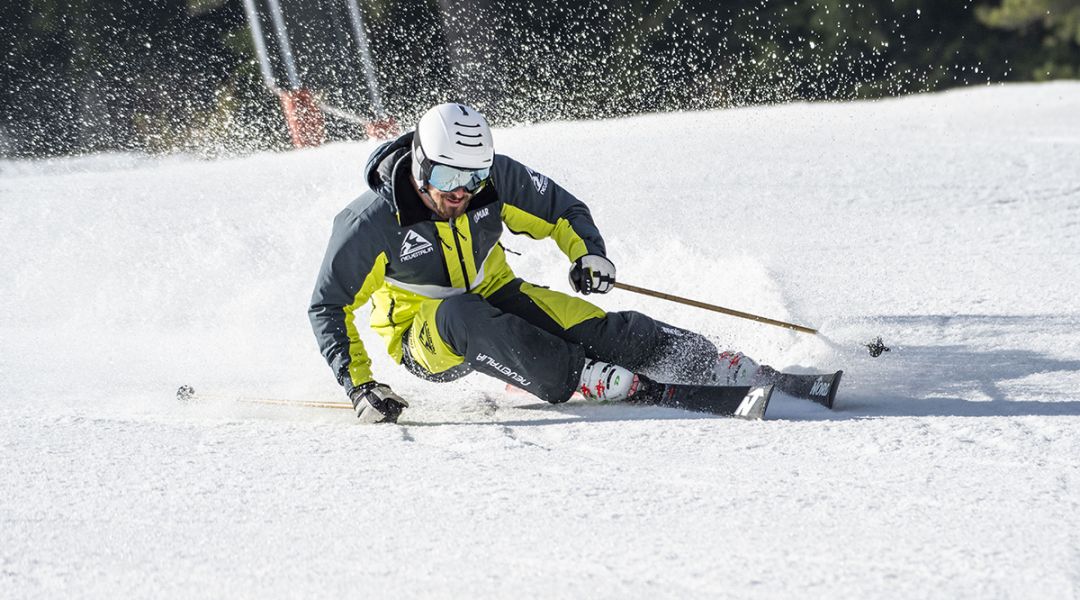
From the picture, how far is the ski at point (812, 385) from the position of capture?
3.79m

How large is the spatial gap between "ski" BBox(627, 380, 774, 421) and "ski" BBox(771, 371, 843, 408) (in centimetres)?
21

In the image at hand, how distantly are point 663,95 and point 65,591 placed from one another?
15.4 m

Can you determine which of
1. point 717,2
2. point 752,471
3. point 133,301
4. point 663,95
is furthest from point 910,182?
point 717,2

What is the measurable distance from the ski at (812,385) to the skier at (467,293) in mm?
117

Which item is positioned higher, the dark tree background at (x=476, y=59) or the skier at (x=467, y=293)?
the dark tree background at (x=476, y=59)

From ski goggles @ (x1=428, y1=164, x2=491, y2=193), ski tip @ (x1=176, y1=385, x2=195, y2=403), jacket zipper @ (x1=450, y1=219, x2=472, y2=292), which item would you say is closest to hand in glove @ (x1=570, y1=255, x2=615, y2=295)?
jacket zipper @ (x1=450, y1=219, x2=472, y2=292)

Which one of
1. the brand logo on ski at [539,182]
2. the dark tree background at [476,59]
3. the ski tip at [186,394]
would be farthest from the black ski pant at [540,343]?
the dark tree background at [476,59]

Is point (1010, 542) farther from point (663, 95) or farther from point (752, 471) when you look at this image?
point (663, 95)

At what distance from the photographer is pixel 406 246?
3.97 meters

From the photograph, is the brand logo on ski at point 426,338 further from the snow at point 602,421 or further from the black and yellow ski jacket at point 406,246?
the snow at point 602,421

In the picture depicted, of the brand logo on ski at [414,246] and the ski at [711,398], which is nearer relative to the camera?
the ski at [711,398]

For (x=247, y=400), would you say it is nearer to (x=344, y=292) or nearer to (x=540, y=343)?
(x=344, y=292)

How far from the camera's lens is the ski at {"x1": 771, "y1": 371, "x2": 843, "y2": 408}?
379 centimetres

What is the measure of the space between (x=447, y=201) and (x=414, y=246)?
221 mm
